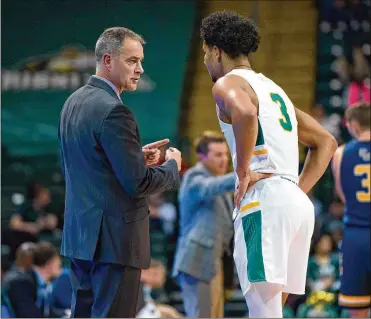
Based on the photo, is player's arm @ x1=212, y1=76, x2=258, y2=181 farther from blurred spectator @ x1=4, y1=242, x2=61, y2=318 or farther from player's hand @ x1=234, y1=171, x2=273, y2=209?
blurred spectator @ x1=4, y1=242, x2=61, y2=318

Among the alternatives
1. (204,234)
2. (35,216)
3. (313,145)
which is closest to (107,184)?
(313,145)

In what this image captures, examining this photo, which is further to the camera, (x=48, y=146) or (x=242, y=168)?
(x=48, y=146)

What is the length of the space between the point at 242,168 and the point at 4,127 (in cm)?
867

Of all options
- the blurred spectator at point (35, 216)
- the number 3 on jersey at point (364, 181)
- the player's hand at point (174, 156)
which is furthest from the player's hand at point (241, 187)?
the blurred spectator at point (35, 216)

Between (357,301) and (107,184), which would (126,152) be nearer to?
(107,184)

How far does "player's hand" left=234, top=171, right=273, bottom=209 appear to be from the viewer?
3.89 m

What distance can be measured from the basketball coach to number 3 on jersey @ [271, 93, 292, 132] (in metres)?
0.61

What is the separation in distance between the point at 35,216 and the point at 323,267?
11.9ft

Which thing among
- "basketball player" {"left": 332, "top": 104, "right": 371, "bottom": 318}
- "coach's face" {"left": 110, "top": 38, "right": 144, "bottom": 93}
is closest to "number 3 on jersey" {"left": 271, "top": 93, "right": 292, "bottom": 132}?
"coach's face" {"left": 110, "top": 38, "right": 144, "bottom": 93}

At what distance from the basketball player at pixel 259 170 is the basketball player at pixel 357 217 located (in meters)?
2.87

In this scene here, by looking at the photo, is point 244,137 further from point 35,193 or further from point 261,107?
point 35,193

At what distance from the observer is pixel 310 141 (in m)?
4.33

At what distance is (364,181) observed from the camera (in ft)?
22.4

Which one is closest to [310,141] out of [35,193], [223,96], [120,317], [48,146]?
[223,96]
